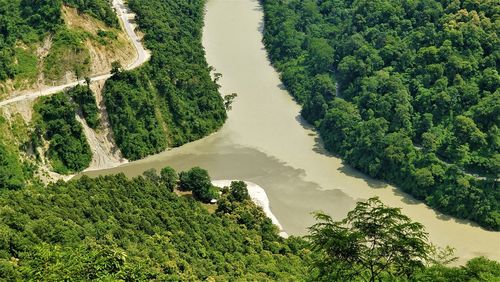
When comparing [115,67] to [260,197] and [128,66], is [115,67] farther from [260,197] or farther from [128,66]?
[260,197]

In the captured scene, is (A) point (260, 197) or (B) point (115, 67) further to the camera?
(B) point (115, 67)

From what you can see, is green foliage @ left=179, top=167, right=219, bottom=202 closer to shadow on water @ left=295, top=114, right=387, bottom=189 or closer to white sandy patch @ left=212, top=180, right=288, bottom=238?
white sandy patch @ left=212, top=180, right=288, bottom=238

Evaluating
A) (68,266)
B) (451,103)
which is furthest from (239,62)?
(68,266)

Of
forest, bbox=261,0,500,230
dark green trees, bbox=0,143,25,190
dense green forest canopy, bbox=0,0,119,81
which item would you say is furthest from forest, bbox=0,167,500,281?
dense green forest canopy, bbox=0,0,119,81

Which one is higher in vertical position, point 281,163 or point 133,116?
point 133,116

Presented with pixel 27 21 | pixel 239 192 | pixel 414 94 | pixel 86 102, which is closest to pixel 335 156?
pixel 414 94

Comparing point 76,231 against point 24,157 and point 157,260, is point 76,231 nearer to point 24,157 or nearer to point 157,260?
point 157,260
